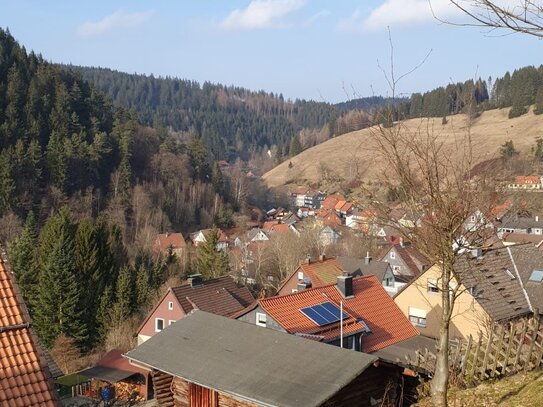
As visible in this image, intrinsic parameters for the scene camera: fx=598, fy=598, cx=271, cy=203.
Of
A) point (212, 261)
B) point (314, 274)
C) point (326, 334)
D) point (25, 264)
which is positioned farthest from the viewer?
point (212, 261)

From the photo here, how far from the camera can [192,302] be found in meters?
29.4

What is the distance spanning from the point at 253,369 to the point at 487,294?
1473cm

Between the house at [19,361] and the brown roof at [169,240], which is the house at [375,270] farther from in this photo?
the house at [19,361]

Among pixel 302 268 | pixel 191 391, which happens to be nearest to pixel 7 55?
pixel 302 268

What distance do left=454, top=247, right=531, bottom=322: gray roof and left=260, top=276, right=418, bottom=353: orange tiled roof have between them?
304 cm

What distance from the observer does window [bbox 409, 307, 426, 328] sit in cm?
2541

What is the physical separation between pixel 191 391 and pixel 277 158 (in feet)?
542

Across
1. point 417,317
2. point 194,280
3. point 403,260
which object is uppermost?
point 194,280

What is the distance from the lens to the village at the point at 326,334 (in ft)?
35.2

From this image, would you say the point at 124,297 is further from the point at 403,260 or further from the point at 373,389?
the point at 373,389

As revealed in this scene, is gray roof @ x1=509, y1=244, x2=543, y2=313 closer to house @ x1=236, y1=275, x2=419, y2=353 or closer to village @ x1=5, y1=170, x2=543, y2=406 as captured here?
village @ x1=5, y1=170, x2=543, y2=406

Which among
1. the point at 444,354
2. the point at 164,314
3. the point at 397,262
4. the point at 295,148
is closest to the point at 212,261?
the point at 164,314

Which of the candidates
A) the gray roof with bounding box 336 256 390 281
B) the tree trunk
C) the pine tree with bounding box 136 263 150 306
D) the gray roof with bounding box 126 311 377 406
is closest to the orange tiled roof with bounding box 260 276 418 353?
the gray roof with bounding box 126 311 377 406

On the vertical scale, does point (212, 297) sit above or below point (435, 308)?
below
